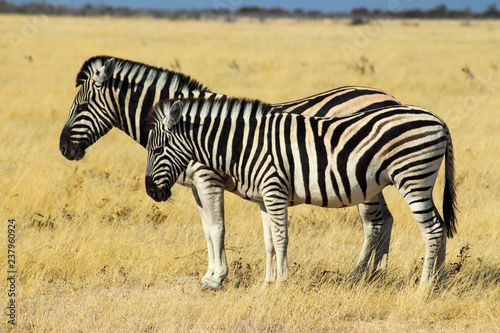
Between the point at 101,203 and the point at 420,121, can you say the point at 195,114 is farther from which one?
the point at 101,203

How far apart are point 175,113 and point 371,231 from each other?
8.44 ft

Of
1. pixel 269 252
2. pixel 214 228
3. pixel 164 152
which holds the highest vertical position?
pixel 164 152

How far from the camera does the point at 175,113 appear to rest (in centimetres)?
438

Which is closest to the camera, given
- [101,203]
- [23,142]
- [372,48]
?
[101,203]

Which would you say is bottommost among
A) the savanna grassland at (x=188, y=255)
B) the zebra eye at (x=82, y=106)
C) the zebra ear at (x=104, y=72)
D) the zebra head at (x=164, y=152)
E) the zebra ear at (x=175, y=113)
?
the savanna grassland at (x=188, y=255)

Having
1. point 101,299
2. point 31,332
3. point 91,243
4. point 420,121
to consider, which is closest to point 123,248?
point 91,243

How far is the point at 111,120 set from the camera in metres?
5.40

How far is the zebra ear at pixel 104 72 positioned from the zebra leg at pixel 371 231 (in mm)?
3017

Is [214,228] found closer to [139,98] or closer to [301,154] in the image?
[301,154]

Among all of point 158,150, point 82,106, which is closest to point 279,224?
point 158,150

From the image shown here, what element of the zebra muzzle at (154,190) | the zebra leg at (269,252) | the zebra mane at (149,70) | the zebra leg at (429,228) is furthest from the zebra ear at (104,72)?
the zebra leg at (429,228)

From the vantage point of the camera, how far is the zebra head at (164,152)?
4457 millimetres

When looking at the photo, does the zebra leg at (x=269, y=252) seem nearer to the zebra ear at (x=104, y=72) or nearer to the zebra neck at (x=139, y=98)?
the zebra neck at (x=139, y=98)

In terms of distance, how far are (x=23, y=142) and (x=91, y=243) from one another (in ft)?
16.4
